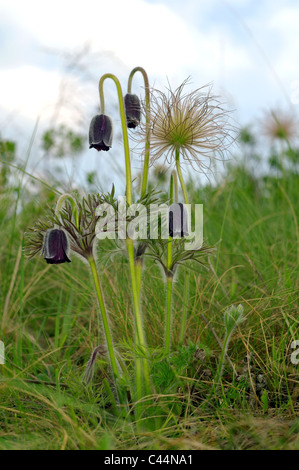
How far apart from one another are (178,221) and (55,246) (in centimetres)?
37

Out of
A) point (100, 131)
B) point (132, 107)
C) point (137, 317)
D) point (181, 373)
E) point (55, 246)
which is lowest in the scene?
point (181, 373)

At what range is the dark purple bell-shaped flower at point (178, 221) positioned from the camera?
59.9 inches

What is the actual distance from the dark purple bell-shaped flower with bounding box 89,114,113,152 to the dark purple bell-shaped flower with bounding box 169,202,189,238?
32 cm

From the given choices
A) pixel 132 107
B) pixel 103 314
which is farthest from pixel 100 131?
pixel 103 314

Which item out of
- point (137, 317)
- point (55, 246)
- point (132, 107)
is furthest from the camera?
point (132, 107)

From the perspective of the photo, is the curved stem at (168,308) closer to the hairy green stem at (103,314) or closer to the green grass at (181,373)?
the green grass at (181,373)

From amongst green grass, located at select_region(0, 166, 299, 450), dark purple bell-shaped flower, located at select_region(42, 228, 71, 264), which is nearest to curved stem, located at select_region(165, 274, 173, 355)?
green grass, located at select_region(0, 166, 299, 450)

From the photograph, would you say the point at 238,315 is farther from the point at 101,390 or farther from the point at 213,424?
the point at 101,390

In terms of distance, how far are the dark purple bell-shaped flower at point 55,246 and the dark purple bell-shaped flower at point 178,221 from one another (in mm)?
321

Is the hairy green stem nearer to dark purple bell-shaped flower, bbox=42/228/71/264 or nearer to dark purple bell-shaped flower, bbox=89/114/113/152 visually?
dark purple bell-shaped flower, bbox=42/228/71/264

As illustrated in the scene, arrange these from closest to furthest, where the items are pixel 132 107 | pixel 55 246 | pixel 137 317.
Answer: pixel 55 246
pixel 137 317
pixel 132 107

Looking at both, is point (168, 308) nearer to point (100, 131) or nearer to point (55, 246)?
point (55, 246)

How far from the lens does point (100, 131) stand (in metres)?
1.63

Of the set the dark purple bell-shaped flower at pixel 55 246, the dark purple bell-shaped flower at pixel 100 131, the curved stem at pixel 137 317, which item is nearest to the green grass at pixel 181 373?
the curved stem at pixel 137 317
